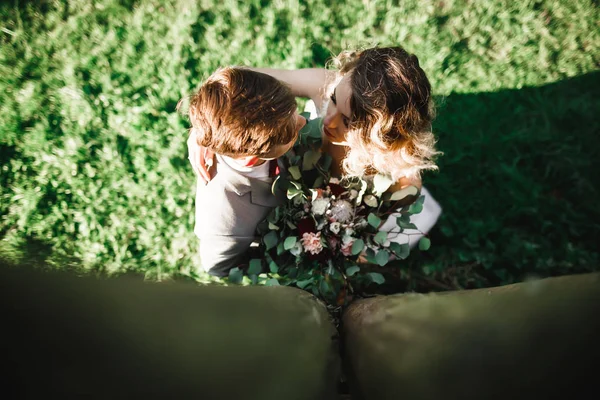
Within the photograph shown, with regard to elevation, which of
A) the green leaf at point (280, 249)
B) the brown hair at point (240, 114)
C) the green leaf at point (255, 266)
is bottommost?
the green leaf at point (255, 266)

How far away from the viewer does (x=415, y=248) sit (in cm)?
285

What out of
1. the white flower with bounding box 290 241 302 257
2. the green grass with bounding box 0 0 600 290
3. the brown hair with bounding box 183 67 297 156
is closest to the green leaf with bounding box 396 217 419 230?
the white flower with bounding box 290 241 302 257

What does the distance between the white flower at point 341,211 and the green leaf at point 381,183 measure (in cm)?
16

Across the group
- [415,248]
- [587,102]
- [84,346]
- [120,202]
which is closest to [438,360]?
[84,346]

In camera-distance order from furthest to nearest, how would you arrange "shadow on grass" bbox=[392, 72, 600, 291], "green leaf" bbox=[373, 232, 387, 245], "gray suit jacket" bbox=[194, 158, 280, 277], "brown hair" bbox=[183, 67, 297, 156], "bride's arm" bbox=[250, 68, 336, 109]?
"shadow on grass" bbox=[392, 72, 600, 291] → "bride's arm" bbox=[250, 68, 336, 109] → "green leaf" bbox=[373, 232, 387, 245] → "gray suit jacket" bbox=[194, 158, 280, 277] → "brown hair" bbox=[183, 67, 297, 156]

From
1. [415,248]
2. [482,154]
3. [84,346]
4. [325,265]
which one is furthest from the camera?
[482,154]

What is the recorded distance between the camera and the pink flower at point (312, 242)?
1.77 meters

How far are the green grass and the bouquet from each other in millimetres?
1077

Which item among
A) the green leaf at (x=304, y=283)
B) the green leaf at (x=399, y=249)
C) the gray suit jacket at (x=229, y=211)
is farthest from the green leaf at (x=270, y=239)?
the green leaf at (x=399, y=249)

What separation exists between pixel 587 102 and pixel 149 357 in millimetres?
3764

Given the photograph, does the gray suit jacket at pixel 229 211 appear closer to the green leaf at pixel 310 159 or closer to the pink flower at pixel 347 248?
the green leaf at pixel 310 159

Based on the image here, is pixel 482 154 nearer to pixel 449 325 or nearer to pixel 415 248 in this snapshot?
pixel 415 248

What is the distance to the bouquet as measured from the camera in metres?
1.79

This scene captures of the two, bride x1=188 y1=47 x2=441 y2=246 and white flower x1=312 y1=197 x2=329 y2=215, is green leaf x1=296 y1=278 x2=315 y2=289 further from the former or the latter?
bride x1=188 y1=47 x2=441 y2=246
